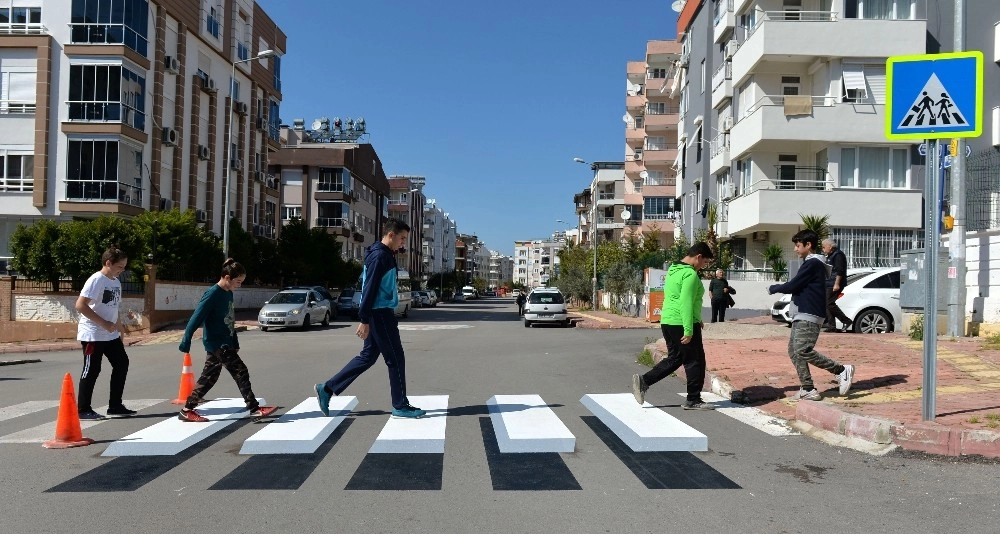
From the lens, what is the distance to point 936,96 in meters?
7.11

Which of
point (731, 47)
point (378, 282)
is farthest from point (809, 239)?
point (731, 47)

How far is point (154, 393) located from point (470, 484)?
6.87 metres

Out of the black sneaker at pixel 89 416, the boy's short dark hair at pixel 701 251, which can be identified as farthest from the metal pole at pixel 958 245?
the black sneaker at pixel 89 416

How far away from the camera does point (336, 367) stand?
1429 centimetres

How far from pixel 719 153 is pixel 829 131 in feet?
26.1

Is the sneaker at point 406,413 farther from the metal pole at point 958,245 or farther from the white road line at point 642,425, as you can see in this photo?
the metal pole at point 958,245

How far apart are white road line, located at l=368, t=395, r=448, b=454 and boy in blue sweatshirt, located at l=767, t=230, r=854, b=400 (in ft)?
12.5

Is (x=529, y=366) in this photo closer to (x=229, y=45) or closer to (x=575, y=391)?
(x=575, y=391)

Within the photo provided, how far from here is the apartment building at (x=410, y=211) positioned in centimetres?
10719

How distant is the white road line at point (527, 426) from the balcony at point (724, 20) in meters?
28.9

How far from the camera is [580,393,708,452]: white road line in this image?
6.85 metres

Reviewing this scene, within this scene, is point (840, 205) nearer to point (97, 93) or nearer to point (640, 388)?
point (640, 388)

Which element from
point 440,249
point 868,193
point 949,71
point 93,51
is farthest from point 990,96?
point 440,249

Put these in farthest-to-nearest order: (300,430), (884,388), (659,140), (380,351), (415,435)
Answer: (659,140) → (884,388) → (380,351) → (300,430) → (415,435)
